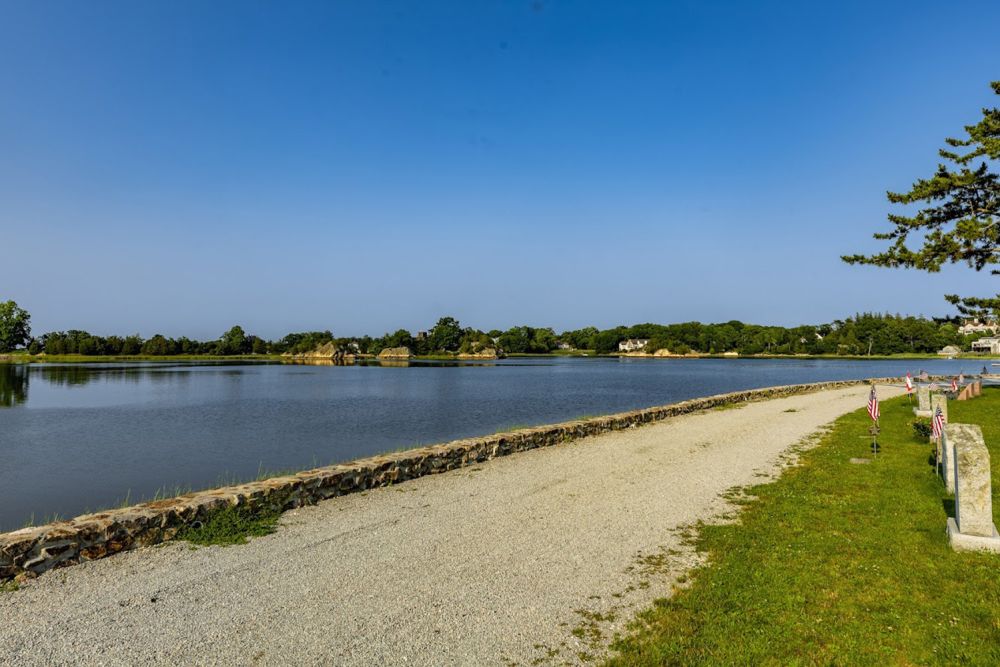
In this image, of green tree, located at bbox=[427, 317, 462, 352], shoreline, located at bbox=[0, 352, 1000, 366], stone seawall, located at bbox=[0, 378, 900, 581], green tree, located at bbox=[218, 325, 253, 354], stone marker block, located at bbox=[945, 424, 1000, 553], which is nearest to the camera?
stone seawall, located at bbox=[0, 378, 900, 581]

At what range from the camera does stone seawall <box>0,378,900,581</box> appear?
6285 mm

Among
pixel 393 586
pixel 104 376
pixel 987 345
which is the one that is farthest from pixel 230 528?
pixel 987 345

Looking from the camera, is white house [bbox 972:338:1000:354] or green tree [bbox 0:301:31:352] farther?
green tree [bbox 0:301:31:352]

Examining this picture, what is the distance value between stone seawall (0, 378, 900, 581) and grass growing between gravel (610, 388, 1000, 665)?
597 cm

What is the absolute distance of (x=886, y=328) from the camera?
15638 cm

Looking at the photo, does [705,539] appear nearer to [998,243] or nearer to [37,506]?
[37,506]

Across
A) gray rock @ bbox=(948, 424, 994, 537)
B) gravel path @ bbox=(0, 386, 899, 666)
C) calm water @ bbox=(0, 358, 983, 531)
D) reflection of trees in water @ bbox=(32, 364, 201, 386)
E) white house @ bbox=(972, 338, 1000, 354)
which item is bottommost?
calm water @ bbox=(0, 358, 983, 531)

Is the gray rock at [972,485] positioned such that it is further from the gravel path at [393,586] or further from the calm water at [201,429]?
the calm water at [201,429]

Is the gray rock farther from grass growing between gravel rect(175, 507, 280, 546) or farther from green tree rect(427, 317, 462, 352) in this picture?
green tree rect(427, 317, 462, 352)

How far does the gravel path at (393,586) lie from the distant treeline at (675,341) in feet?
493

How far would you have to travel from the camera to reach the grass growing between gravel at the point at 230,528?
750 centimetres

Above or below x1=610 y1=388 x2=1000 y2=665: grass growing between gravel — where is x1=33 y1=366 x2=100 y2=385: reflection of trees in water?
below

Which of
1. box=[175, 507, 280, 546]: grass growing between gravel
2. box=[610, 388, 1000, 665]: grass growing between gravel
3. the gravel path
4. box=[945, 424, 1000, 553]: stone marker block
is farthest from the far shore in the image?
box=[945, 424, 1000, 553]: stone marker block

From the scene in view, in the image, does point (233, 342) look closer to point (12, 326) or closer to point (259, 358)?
point (259, 358)
